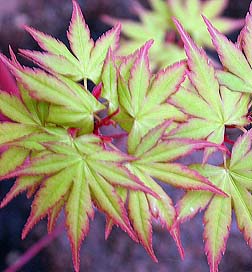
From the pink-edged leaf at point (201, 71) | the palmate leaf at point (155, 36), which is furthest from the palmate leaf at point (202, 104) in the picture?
the palmate leaf at point (155, 36)

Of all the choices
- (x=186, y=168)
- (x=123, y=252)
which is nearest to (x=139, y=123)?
(x=186, y=168)

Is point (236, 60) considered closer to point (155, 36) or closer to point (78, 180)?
point (78, 180)

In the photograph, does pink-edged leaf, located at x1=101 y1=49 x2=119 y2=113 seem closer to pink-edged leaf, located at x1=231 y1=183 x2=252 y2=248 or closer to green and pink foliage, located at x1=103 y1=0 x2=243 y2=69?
pink-edged leaf, located at x1=231 y1=183 x2=252 y2=248

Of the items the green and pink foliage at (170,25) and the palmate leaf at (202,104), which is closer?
the palmate leaf at (202,104)

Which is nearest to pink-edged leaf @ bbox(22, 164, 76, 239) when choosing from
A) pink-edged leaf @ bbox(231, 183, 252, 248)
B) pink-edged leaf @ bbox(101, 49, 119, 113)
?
pink-edged leaf @ bbox(101, 49, 119, 113)

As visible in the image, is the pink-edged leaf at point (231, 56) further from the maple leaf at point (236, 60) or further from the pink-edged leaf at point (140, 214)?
the pink-edged leaf at point (140, 214)

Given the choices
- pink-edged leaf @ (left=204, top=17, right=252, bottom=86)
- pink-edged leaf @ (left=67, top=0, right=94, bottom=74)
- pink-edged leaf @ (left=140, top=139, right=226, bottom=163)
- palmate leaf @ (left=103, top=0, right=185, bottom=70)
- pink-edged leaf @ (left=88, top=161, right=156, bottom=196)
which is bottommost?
palmate leaf @ (left=103, top=0, right=185, bottom=70)
